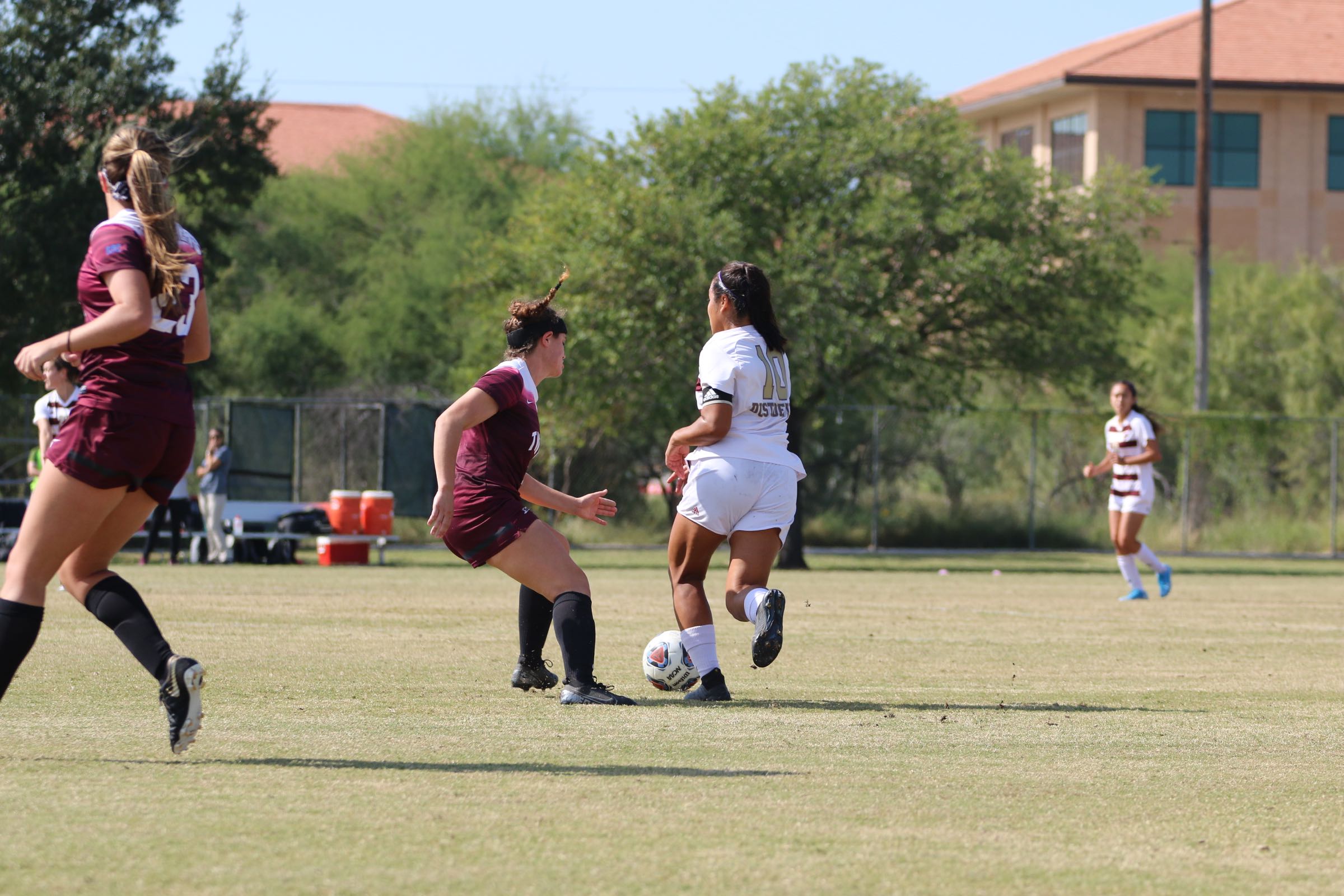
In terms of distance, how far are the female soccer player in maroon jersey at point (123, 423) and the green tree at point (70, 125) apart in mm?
18956

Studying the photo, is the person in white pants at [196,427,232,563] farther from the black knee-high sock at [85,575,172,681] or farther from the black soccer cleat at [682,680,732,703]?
the black knee-high sock at [85,575,172,681]

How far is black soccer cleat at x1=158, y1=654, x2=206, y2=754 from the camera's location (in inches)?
210

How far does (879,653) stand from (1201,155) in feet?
89.7

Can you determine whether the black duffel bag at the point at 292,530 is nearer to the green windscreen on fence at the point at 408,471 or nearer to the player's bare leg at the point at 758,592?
the green windscreen on fence at the point at 408,471

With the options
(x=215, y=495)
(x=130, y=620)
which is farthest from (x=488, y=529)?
(x=215, y=495)

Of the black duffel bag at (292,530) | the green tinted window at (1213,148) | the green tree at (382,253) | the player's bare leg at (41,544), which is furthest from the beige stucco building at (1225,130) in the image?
the player's bare leg at (41,544)

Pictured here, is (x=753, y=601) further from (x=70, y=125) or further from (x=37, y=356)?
(x=70, y=125)

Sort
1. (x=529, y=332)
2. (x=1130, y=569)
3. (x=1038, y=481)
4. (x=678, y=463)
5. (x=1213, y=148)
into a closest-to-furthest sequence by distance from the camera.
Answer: (x=529, y=332) < (x=678, y=463) < (x=1130, y=569) < (x=1038, y=481) < (x=1213, y=148)

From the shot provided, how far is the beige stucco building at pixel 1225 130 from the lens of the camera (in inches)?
1919

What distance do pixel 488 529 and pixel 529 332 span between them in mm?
903

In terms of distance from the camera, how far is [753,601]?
7184mm

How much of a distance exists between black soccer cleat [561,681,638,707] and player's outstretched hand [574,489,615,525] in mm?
712

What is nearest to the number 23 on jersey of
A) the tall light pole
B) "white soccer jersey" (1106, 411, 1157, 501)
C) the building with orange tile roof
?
"white soccer jersey" (1106, 411, 1157, 501)

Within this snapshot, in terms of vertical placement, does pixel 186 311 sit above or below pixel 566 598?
above
